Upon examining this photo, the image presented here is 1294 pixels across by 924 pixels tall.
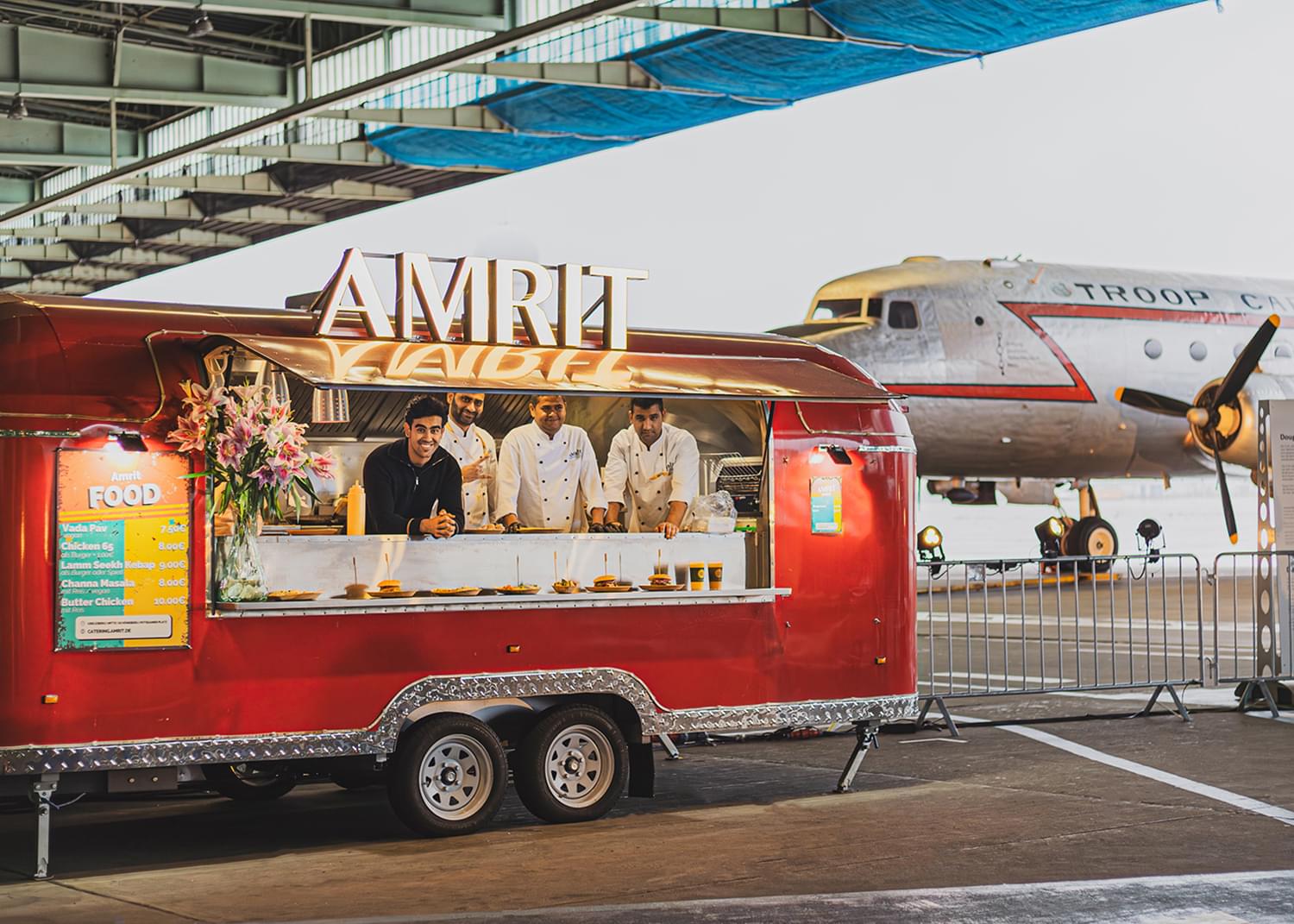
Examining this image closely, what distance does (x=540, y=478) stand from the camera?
10266 millimetres

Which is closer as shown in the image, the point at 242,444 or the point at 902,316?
the point at 242,444

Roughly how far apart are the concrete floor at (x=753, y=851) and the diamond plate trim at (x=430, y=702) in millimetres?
518

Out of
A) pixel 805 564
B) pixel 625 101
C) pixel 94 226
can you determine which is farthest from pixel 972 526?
pixel 805 564

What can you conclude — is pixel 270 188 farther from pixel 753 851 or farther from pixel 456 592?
pixel 753 851

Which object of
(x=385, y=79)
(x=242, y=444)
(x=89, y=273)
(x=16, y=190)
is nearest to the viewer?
(x=242, y=444)

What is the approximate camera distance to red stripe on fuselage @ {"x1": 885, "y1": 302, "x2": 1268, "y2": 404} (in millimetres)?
23562

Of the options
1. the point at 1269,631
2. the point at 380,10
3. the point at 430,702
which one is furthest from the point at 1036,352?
the point at 430,702

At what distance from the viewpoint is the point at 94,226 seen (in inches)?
1320

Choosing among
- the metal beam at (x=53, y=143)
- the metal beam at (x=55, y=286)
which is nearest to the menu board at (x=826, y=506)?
the metal beam at (x=53, y=143)

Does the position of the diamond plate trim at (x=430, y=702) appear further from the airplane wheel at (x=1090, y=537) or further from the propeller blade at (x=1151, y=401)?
the airplane wheel at (x=1090, y=537)

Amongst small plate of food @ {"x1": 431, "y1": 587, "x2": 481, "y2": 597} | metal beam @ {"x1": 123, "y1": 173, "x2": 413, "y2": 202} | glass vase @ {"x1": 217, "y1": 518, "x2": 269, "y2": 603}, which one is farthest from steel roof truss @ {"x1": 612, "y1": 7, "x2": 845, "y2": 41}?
glass vase @ {"x1": 217, "y1": 518, "x2": 269, "y2": 603}

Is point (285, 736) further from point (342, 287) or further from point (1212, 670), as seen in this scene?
point (1212, 670)

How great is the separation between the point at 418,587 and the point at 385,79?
40.7ft

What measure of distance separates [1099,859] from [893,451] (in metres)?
3.20
